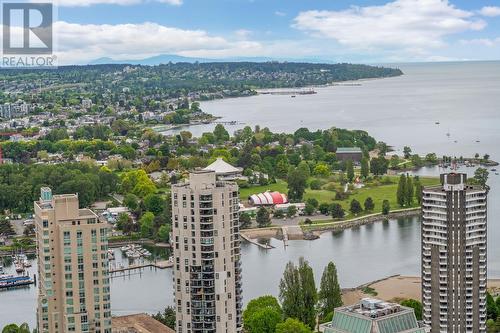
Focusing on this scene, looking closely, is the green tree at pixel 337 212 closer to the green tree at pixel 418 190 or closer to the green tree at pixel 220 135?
the green tree at pixel 418 190

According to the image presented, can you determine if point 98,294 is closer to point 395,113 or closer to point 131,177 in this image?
point 131,177

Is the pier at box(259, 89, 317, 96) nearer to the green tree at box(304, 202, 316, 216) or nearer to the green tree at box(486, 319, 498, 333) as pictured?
the green tree at box(304, 202, 316, 216)

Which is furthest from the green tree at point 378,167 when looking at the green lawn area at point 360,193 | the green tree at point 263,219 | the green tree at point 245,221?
the green tree at point 245,221

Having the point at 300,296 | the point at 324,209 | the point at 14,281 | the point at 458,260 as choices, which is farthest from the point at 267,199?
the point at 458,260

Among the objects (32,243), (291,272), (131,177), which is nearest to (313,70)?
(131,177)

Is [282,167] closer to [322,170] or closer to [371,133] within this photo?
[322,170]
